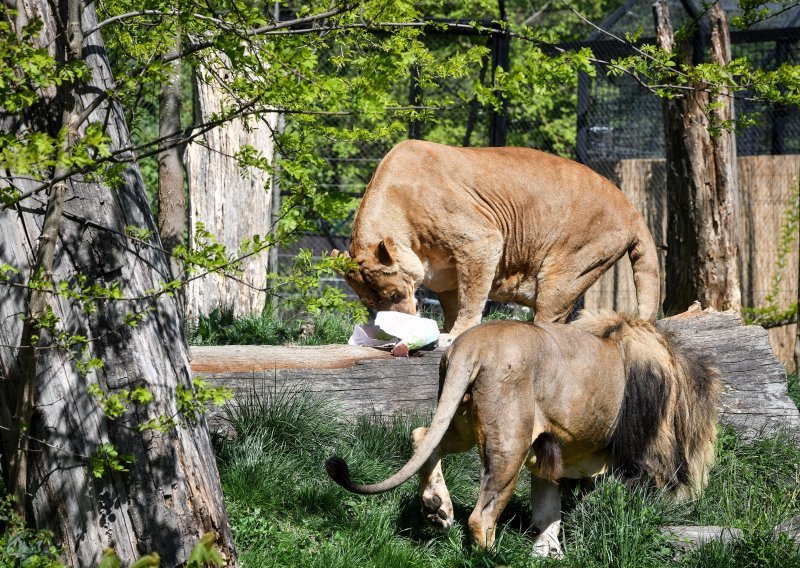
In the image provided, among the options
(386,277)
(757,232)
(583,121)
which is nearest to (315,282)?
(386,277)

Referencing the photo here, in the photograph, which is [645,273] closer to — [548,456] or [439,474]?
[548,456]

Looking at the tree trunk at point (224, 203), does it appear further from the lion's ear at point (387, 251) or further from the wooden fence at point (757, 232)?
the wooden fence at point (757, 232)

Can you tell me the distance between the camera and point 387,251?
291 inches

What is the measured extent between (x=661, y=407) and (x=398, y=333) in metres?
2.27

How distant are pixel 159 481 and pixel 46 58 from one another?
1.89 metres

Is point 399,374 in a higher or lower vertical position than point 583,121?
lower

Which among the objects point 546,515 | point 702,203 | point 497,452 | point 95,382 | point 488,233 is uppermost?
point 702,203

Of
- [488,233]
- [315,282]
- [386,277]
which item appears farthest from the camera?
[488,233]

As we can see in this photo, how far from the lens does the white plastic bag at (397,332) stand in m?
7.05

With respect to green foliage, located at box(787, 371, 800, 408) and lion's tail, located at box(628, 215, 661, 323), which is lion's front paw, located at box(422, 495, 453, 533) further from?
→ green foliage, located at box(787, 371, 800, 408)

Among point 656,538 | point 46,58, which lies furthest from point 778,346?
point 46,58

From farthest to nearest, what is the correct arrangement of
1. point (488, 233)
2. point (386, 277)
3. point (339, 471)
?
point (488, 233) < point (386, 277) < point (339, 471)

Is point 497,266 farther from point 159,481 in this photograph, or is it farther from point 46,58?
point 46,58

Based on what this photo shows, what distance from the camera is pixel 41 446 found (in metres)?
4.08
